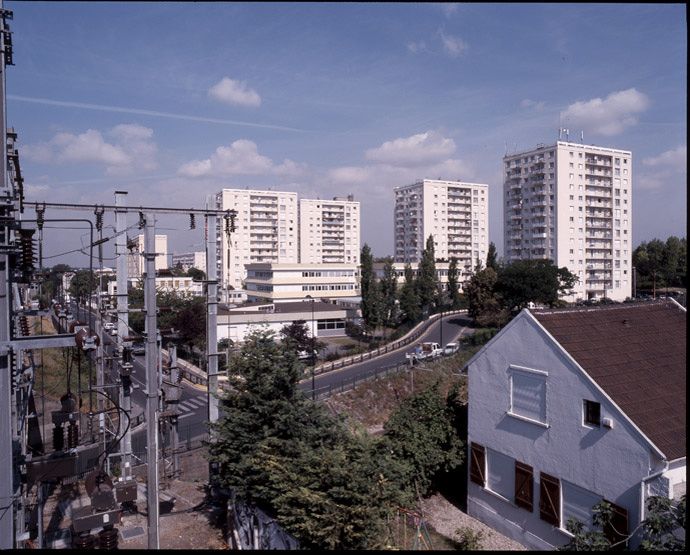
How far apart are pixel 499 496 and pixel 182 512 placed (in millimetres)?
4286

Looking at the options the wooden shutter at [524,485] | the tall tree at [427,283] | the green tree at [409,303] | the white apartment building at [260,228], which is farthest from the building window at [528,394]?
the white apartment building at [260,228]

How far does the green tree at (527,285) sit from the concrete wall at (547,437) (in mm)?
18116

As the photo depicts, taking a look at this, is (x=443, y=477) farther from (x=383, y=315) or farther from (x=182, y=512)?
(x=383, y=315)

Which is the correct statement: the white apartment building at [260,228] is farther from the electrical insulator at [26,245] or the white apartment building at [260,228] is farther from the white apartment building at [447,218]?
the electrical insulator at [26,245]

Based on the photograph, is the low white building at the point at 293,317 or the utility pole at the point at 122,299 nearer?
the utility pole at the point at 122,299

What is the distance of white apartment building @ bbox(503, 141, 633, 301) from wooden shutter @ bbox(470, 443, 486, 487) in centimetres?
3132

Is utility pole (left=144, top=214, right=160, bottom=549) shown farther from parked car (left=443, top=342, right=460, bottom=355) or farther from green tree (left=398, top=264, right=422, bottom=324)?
green tree (left=398, top=264, right=422, bottom=324)

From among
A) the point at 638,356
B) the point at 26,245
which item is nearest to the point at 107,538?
the point at 26,245

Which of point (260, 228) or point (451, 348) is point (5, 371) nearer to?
point (451, 348)

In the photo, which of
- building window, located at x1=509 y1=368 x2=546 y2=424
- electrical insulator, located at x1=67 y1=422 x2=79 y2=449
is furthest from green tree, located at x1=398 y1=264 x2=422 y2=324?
electrical insulator, located at x1=67 y1=422 x2=79 y2=449

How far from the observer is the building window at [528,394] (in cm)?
720

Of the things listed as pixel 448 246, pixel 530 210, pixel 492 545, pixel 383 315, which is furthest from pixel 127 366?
pixel 448 246

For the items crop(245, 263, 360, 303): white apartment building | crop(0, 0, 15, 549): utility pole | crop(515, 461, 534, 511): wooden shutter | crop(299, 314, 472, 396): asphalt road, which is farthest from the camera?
crop(245, 263, 360, 303): white apartment building

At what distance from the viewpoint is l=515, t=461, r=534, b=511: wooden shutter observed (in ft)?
24.0
